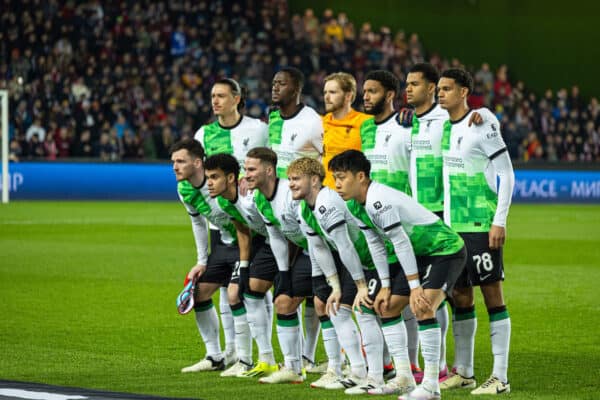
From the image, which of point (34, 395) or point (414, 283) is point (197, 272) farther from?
point (414, 283)

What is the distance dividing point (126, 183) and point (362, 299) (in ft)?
73.3

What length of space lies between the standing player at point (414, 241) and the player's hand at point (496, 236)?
384 mm

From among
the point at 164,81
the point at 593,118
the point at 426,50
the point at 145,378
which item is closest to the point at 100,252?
the point at 145,378

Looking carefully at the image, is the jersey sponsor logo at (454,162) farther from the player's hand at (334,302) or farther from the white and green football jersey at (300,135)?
the white and green football jersey at (300,135)

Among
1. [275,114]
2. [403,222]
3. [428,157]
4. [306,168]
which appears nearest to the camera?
[403,222]

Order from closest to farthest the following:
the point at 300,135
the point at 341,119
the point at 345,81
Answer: the point at 345,81 < the point at 341,119 < the point at 300,135

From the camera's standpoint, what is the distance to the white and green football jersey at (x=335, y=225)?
7238 mm

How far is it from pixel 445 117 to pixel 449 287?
1.49 metres

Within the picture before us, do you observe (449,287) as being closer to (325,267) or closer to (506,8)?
(325,267)

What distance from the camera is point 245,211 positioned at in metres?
8.20

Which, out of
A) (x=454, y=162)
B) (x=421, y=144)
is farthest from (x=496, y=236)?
(x=421, y=144)

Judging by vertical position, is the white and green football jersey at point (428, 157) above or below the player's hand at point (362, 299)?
above

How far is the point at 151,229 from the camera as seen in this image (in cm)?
2169

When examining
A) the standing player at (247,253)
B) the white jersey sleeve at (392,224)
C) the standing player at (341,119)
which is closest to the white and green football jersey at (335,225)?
the white jersey sleeve at (392,224)
